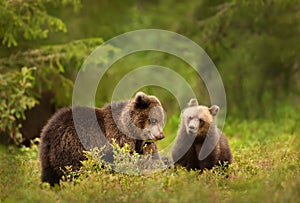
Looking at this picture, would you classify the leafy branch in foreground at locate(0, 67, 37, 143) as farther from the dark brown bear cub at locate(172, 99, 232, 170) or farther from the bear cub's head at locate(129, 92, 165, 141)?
the bear cub's head at locate(129, 92, 165, 141)

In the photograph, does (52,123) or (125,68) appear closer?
(52,123)

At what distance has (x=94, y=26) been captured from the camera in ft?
52.1

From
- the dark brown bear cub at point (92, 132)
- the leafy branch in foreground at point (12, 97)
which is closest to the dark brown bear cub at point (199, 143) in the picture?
the dark brown bear cub at point (92, 132)

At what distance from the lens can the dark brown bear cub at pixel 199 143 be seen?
31.3 feet

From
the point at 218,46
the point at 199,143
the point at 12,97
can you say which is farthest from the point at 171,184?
the point at 218,46

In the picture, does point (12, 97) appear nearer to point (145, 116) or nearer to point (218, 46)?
point (145, 116)

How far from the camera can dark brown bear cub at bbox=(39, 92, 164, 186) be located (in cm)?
818

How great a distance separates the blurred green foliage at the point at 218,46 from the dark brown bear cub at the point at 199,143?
3600mm

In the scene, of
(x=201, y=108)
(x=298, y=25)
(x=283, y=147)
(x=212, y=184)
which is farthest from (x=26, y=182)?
(x=298, y=25)

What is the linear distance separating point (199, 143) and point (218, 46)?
19.6 feet

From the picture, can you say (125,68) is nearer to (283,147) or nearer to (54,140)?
(283,147)

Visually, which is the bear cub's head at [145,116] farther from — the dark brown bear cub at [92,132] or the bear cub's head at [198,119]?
the bear cub's head at [198,119]

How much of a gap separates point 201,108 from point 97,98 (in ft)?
16.5

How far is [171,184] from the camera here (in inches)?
263
